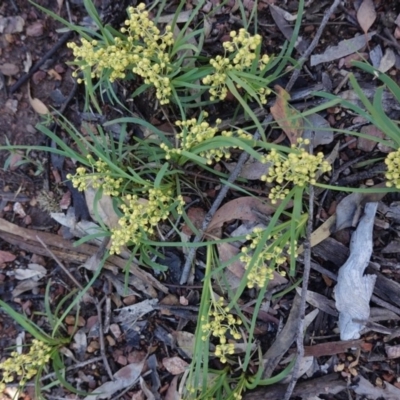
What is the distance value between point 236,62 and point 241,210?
0.74 meters

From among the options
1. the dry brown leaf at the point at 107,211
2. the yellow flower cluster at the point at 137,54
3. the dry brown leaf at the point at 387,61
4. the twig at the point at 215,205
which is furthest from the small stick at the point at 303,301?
the dry brown leaf at the point at 107,211

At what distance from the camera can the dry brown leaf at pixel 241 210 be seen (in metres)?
2.52

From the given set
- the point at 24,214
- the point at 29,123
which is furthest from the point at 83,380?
the point at 29,123

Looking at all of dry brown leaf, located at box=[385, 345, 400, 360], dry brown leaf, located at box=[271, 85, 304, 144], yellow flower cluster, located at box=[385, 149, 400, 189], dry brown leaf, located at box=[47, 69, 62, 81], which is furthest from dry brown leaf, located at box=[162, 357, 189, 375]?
dry brown leaf, located at box=[47, 69, 62, 81]

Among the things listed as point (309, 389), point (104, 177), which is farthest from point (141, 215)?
point (309, 389)

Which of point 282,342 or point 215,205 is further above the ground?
point 215,205

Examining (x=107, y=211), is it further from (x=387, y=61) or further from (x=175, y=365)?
(x=387, y=61)

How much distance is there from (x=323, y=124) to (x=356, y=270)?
2.42ft

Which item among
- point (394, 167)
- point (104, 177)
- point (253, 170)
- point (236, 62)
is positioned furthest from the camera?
point (253, 170)

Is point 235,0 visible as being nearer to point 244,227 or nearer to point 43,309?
point 244,227

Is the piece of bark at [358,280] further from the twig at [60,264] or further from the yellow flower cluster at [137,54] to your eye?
the twig at [60,264]

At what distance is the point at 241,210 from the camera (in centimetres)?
254

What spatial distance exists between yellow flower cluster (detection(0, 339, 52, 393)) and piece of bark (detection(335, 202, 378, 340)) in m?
1.55

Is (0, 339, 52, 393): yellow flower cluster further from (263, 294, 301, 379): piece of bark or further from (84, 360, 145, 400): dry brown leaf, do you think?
(263, 294, 301, 379): piece of bark
